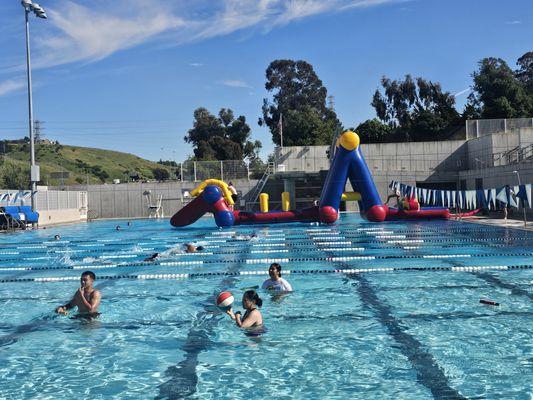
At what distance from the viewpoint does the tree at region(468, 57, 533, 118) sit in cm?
4228

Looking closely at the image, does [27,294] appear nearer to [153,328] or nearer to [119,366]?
[153,328]

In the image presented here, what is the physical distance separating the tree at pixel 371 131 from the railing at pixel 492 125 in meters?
12.9

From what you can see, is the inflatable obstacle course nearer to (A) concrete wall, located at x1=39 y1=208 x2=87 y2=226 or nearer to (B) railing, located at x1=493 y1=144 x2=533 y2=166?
(B) railing, located at x1=493 y1=144 x2=533 y2=166

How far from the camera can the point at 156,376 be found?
501 cm

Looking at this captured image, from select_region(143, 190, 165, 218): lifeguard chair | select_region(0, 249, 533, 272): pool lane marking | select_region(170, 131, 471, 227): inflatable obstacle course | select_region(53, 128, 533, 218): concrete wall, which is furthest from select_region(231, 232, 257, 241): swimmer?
select_region(143, 190, 165, 218): lifeguard chair

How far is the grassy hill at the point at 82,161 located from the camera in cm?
8769

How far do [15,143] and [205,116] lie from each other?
53.9 m

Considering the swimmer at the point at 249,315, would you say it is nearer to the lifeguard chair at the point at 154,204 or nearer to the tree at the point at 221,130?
the lifeguard chair at the point at 154,204

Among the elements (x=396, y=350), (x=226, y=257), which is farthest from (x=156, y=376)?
(x=226, y=257)

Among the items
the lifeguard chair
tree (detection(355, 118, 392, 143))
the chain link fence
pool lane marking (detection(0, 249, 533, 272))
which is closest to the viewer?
pool lane marking (detection(0, 249, 533, 272))

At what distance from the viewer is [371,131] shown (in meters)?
47.4

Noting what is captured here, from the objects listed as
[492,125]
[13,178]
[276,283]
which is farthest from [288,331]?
[13,178]

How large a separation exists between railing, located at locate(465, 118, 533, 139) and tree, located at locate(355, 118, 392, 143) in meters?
12.9

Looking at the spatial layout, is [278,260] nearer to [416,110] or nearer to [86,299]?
[86,299]
